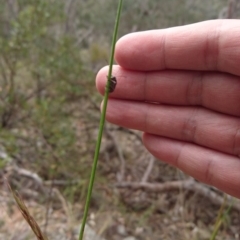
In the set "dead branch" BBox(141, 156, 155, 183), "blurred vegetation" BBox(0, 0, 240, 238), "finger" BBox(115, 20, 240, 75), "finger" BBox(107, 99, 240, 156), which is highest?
"finger" BBox(115, 20, 240, 75)

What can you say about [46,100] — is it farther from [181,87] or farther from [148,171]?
[181,87]

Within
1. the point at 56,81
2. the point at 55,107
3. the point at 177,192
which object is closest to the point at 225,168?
the point at 177,192

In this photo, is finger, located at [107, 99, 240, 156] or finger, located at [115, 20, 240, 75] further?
finger, located at [107, 99, 240, 156]

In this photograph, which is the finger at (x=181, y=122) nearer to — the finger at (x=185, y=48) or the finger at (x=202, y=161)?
the finger at (x=202, y=161)

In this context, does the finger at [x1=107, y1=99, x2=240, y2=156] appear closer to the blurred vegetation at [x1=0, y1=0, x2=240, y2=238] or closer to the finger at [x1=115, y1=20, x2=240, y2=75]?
the finger at [x1=115, y1=20, x2=240, y2=75]

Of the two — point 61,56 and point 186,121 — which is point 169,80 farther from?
point 61,56

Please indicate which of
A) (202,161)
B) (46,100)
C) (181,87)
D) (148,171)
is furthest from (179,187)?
(181,87)

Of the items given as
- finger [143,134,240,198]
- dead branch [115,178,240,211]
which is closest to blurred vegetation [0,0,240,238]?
dead branch [115,178,240,211]
